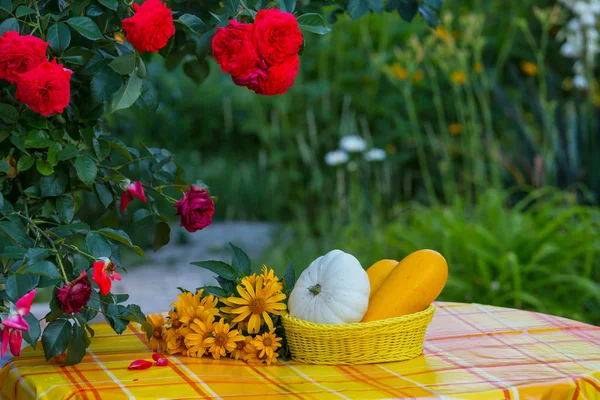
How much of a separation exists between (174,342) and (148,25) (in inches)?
26.2

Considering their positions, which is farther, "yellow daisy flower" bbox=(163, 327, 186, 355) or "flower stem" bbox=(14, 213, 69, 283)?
"yellow daisy flower" bbox=(163, 327, 186, 355)

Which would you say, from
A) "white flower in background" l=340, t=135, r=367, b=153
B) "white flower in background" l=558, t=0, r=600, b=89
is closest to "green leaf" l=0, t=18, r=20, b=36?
"white flower in background" l=340, t=135, r=367, b=153

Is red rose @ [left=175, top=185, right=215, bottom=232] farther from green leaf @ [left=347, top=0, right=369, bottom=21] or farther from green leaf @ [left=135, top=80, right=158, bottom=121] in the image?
green leaf @ [left=347, top=0, right=369, bottom=21]

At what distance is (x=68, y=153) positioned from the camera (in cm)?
189

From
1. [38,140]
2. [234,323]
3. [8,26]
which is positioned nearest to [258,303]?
[234,323]

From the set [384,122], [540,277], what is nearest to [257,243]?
[384,122]

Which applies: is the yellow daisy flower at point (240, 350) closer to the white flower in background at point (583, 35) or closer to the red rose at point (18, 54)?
the red rose at point (18, 54)

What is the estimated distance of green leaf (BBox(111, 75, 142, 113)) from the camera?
1.75 meters

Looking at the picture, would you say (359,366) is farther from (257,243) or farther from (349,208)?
(257,243)

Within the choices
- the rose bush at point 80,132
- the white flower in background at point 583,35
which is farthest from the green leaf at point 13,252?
the white flower in background at point 583,35

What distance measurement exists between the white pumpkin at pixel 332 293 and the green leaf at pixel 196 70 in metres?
0.95

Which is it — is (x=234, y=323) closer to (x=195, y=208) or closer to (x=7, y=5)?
(x=195, y=208)

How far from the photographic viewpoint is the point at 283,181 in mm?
6477

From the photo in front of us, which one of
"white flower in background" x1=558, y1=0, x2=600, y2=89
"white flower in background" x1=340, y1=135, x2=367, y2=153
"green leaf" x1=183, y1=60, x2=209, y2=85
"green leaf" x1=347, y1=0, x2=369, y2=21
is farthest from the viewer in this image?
"white flower in background" x1=558, y1=0, x2=600, y2=89
